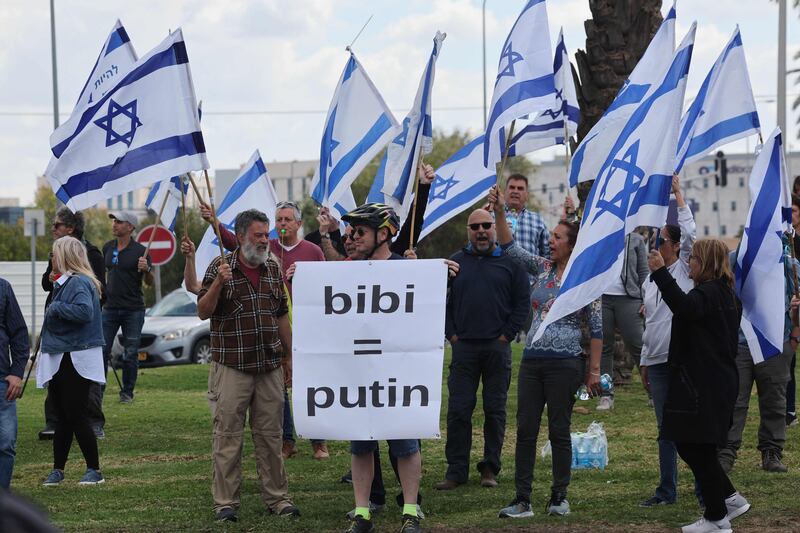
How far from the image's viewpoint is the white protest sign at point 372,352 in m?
7.62

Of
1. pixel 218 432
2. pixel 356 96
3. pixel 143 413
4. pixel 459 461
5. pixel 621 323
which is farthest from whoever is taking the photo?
pixel 143 413

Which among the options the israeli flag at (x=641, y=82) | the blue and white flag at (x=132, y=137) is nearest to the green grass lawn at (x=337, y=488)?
the blue and white flag at (x=132, y=137)

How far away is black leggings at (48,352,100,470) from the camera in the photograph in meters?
9.69

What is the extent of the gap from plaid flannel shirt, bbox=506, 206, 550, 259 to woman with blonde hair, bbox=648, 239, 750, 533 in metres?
3.15

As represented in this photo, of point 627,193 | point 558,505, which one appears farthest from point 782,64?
→ point 558,505

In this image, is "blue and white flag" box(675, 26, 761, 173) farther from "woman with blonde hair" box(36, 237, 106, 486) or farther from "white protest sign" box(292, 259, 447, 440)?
"woman with blonde hair" box(36, 237, 106, 486)

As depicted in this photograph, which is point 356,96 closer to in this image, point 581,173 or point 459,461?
point 581,173

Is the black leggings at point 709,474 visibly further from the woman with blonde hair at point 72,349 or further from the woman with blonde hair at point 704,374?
the woman with blonde hair at point 72,349

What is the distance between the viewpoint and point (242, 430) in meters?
8.38

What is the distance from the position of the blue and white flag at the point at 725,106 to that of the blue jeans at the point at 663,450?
79.6 inches

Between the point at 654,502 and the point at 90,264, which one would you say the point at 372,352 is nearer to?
the point at 654,502

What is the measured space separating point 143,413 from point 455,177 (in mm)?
4949

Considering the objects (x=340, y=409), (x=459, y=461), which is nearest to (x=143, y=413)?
(x=459, y=461)

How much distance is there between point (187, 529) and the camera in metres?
7.90
